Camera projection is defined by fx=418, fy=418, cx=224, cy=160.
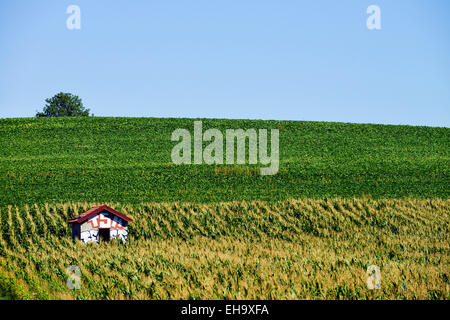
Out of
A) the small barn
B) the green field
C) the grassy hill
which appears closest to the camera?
the green field

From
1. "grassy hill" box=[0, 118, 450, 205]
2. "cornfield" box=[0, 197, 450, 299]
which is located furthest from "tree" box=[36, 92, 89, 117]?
"cornfield" box=[0, 197, 450, 299]

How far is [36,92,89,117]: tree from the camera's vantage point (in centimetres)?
8500

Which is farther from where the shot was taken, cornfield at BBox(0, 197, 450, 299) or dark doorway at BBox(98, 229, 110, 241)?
dark doorway at BBox(98, 229, 110, 241)

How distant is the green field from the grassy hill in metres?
0.16

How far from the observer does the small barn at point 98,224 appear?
49.6 feet

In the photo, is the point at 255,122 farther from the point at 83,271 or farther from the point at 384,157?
A: the point at 83,271

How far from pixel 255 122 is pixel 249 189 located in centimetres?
2431

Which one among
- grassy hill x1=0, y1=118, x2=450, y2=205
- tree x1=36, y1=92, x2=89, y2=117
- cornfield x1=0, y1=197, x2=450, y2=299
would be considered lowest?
cornfield x1=0, y1=197, x2=450, y2=299

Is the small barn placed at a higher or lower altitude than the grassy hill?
lower

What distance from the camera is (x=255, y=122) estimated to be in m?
51.6
